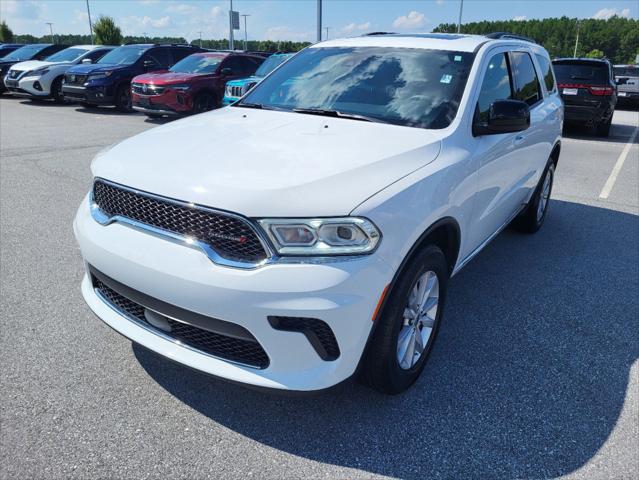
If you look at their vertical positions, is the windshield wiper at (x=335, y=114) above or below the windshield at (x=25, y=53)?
above

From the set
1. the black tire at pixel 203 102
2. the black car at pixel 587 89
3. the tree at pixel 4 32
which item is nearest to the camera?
the black car at pixel 587 89

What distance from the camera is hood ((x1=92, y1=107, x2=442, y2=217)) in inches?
84.4

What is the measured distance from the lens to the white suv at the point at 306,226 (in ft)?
6.92

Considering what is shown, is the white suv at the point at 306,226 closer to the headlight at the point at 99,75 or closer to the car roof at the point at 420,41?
the car roof at the point at 420,41

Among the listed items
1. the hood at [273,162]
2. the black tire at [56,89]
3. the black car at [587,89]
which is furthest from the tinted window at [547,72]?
the black tire at [56,89]

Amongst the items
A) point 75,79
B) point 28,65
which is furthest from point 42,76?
point 75,79

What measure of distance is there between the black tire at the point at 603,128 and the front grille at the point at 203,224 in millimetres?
12555

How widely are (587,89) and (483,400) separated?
11192 mm

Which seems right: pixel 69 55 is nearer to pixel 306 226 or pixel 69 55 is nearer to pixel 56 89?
pixel 56 89

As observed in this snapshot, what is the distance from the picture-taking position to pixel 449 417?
2.62 meters

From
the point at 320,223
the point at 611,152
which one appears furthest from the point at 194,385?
the point at 611,152

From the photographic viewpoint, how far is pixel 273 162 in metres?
2.43

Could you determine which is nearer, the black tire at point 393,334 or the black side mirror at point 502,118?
the black tire at point 393,334

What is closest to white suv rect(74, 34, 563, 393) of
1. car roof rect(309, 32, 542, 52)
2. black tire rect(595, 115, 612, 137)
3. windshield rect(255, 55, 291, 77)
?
car roof rect(309, 32, 542, 52)
